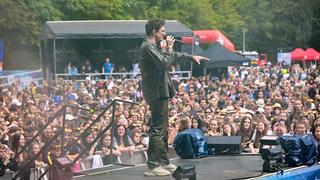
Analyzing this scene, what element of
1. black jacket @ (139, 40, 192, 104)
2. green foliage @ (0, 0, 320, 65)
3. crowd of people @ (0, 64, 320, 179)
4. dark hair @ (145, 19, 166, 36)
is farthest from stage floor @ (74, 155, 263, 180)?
green foliage @ (0, 0, 320, 65)

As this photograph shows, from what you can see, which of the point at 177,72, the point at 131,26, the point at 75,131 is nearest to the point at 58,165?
the point at 75,131

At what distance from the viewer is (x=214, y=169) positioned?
9.68 metres

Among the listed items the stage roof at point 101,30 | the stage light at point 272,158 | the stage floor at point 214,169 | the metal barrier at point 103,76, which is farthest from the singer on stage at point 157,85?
the stage roof at point 101,30

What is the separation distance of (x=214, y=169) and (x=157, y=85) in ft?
4.80

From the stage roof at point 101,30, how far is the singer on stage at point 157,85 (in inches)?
A: 894

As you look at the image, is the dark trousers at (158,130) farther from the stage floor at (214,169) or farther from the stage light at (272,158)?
the stage light at (272,158)

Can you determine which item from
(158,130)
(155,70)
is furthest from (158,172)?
(155,70)

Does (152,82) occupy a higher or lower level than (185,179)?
higher

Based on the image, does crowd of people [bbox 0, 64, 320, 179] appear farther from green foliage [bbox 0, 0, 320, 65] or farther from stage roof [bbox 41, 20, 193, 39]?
green foliage [bbox 0, 0, 320, 65]

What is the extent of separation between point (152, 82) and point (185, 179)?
4.09 ft

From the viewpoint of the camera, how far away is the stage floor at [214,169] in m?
9.03

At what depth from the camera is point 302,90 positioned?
24.1 m

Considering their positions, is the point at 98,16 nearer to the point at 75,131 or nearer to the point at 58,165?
the point at 75,131

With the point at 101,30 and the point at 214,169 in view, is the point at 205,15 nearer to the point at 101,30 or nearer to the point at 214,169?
the point at 101,30
